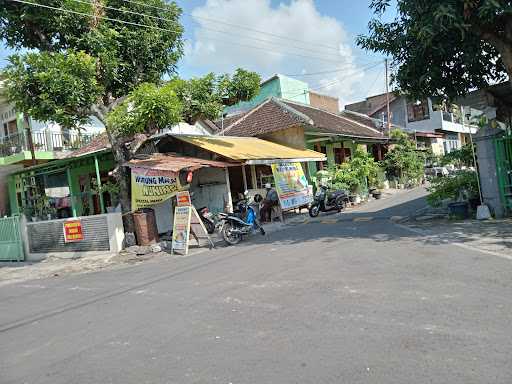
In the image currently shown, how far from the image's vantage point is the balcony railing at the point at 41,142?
1912 cm

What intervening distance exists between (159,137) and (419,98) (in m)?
9.20

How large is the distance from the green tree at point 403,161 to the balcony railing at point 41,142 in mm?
17567

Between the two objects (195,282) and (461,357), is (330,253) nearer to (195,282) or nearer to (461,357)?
(195,282)

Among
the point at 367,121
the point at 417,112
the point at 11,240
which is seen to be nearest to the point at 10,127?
the point at 11,240

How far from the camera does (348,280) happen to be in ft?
21.0

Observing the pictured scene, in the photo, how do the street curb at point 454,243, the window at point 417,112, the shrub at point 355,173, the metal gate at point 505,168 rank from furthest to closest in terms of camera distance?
the window at point 417,112 → the shrub at point 355,173 → the metal gate at point 505,168 → the street curb at point 454,243

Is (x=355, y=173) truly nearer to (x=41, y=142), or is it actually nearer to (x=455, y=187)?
(x=455, y=187)

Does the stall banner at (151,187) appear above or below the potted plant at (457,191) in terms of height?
above

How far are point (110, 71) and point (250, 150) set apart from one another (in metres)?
6.15

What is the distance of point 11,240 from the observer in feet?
49.4

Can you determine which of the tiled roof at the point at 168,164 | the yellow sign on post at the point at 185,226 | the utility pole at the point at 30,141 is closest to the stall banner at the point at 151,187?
the tiled roof at the point at 168,164

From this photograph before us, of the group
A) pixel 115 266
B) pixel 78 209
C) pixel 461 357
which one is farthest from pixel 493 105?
pixel 78 209

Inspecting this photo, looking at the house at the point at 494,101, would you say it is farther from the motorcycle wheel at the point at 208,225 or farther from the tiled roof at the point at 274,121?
the tiled roof at the point at 274,121

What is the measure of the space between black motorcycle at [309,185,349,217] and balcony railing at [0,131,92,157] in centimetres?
1176
